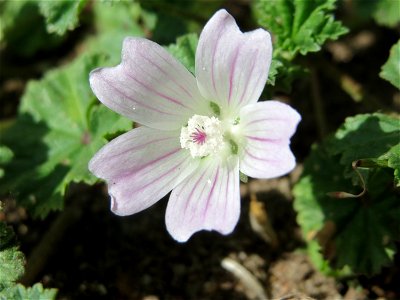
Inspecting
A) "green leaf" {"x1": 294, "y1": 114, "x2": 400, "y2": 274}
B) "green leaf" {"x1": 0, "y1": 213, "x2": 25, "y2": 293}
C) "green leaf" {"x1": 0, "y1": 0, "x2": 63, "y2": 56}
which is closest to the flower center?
"green leaf" {"x1": 294, "y1": 114, "x2": 400, "y2": 274}

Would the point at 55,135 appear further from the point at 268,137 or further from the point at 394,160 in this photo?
the point at 394,160

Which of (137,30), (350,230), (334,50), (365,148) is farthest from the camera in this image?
(334,50)

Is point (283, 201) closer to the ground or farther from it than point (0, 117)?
closer to the ground

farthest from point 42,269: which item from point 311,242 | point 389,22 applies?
point 389,22

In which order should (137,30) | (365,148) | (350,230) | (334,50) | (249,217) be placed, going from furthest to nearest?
(334,50) → (137,30) → (249,217) → (350,230) → (365,148)

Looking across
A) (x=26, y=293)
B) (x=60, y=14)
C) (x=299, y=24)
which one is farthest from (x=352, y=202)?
(x=60, y=14)

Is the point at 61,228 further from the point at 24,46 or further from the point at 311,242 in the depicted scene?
the point at 24,46
